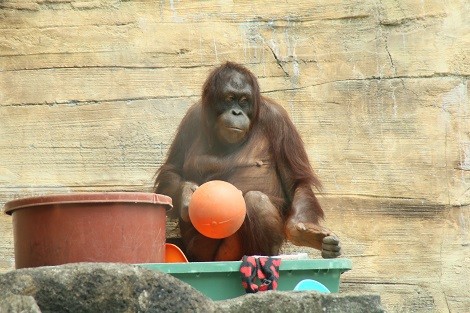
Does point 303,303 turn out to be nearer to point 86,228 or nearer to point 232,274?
point 232,274

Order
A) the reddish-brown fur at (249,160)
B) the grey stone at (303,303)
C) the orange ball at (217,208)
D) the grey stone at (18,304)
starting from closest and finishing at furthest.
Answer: the grey stone at (18,304) → the grey stone at (303,303) → the orange ball at (217,208) → the reddish-brown fur at (249,160)

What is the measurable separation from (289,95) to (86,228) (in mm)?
2096

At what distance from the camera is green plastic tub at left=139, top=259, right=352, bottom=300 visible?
4055 mm

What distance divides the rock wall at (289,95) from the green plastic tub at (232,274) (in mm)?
1391

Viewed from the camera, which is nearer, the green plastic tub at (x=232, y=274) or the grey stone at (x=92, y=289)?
the grey stone at (x=92, y=289)

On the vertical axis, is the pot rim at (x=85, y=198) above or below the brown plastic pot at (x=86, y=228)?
above

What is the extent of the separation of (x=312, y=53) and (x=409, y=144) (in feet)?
2.42

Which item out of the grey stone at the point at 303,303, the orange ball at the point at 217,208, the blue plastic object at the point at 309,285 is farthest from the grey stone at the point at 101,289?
the orange ball at the point at 217,208

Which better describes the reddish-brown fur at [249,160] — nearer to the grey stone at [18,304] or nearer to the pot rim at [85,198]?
the pot rim at [85,198]

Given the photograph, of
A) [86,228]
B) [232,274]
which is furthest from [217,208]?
[86,228]

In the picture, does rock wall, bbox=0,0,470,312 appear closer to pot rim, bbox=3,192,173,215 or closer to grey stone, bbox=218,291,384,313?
pot rim, bbox=3,192,173,215

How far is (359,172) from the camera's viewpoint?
5680mm

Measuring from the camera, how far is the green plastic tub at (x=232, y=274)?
4.05 m

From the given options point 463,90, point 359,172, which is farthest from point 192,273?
point 463,90
